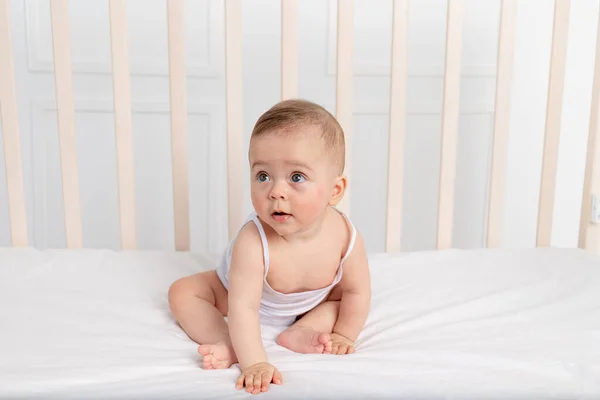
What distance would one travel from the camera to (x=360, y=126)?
184cm

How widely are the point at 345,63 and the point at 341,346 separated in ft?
1.89

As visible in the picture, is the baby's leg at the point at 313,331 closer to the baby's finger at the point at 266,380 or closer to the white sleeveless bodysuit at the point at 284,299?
the white sleeveless bodysuit at the point at 284,299

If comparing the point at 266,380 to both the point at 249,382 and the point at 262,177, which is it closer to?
the point at 249,382

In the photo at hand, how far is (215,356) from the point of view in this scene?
854 mm

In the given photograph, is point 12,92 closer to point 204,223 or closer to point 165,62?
point 165,62

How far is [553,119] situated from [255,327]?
80 centimetres

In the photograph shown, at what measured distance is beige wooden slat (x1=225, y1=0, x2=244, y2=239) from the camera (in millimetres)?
1245

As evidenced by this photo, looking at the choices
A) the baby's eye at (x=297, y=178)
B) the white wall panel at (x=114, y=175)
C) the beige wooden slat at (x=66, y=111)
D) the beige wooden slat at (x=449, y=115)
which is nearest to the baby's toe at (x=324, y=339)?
the baby's eye at (x=297, y=178)

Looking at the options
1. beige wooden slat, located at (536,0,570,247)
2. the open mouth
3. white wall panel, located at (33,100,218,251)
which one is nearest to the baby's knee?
the open mouth

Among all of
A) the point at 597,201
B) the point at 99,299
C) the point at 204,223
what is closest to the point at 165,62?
the point at 204,223

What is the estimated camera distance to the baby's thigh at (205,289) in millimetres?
1034

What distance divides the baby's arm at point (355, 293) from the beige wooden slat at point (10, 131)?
0.68 m

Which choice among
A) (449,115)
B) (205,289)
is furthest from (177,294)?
(449,115)

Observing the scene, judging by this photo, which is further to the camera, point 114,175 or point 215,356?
point 114,175
